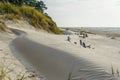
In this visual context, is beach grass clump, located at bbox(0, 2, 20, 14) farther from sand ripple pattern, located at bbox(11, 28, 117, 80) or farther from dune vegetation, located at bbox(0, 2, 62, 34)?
sand ripple pattern, located at bbox(11, 28, 117, 80)

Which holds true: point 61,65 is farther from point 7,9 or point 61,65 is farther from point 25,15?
point 25,15

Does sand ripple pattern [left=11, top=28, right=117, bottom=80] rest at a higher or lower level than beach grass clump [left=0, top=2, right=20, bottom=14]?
lower

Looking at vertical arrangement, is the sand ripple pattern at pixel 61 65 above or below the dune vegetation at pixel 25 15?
below

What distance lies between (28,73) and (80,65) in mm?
1588

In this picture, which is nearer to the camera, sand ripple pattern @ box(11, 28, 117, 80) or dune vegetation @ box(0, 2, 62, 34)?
sand ripple pattern @ box(11, 28, 117, 80)

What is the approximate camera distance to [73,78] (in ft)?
23.2

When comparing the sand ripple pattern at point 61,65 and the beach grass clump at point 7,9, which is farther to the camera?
the beach grass clump at point 7,9

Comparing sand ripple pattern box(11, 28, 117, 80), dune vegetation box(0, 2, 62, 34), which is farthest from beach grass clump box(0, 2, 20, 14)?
sand ripple pattern box(11, 28, 117, 80)

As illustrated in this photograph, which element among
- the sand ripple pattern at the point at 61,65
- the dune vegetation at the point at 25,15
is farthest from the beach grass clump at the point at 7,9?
the sand ripple pattern at the point at 61,65

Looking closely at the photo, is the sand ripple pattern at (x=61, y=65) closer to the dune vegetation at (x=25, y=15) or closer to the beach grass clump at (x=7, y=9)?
the dune vegetation at (x=25, y=15)

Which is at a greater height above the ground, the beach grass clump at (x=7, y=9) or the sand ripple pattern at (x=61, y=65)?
the beach grass clump at (x=7, y=9)

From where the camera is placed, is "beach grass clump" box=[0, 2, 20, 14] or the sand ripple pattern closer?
the sand ripple pattern

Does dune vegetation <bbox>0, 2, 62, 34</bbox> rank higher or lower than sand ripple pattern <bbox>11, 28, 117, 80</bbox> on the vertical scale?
higher

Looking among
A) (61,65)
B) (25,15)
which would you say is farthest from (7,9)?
(61,65)
